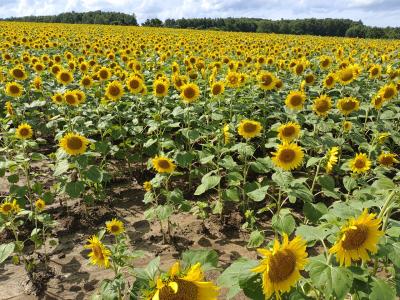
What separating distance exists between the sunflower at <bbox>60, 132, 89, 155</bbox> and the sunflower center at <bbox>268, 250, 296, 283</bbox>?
327 centimetres

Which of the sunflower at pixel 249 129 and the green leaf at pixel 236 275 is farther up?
the sunflower at pixel 249 129

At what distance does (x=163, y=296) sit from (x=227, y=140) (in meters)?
3.50

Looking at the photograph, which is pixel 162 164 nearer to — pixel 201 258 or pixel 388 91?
pixel 201 258

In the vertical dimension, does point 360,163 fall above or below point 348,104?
below

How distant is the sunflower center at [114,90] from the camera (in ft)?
21.1

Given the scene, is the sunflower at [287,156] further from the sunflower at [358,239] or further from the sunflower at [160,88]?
the sunflower at [160,88]

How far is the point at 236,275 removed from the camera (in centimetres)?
225

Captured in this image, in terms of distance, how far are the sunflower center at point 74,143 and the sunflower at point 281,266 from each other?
3.21 m

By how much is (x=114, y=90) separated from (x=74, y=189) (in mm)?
2335

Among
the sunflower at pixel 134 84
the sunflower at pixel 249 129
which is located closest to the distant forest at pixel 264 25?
the sunflower at pixel 134 84

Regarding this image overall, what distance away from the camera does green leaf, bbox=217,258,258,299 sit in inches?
85.9

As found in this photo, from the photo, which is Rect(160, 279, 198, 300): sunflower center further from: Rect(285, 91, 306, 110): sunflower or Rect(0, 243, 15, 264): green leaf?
Rect(285, 91, 306, 110): sunflower

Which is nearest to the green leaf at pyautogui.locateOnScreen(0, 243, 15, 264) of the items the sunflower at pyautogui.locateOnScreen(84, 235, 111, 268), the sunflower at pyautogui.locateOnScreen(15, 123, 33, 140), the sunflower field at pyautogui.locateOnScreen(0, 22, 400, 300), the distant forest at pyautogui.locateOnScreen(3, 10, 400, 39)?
the sunflower field at pyautogui.locateOnScreen(0, 22, 400, 300)

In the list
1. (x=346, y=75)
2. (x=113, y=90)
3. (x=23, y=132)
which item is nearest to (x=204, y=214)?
(x=23, y=132)
